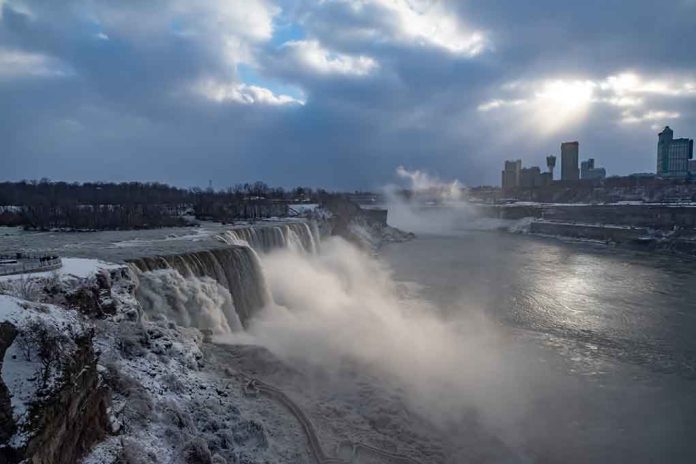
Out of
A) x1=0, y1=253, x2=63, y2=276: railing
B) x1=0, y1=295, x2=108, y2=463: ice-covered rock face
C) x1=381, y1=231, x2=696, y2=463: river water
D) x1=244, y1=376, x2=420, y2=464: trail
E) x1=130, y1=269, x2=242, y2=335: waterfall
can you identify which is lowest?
x1=381, y1=231, x2=696, y2=463: river water

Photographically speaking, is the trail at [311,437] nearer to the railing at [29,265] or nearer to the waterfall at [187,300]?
the waterfall at [187,300]

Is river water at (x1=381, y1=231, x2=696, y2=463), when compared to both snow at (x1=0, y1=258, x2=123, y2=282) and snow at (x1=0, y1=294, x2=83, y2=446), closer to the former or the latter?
snow at (x1=0, y1=294, x2=83, y2=446)

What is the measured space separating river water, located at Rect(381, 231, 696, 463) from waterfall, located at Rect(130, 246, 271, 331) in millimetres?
8236

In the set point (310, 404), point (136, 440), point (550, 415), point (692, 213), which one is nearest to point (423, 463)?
point (310, 404)

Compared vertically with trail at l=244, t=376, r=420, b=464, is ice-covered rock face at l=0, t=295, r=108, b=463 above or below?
above

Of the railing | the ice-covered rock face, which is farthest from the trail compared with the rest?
the railing

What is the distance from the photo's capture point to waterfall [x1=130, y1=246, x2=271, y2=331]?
12250 mm

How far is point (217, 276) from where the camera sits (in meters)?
14.9

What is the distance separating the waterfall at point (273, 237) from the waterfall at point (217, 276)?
122 inches

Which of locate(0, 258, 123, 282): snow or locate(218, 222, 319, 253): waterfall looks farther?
locate(218, 222, 319, 253): waterfall

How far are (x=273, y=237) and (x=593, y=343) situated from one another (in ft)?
57.1

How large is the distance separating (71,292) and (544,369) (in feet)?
41.6

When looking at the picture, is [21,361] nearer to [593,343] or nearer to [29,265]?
[29,265]

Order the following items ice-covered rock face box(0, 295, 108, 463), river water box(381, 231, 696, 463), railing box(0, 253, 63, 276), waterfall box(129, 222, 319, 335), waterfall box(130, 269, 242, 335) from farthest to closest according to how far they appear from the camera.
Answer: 1. waterfall box(129, 222, 319, 335)
2. waterfall box(130, 269, 242, 335)
3. railing box(0, 253, 63, 276)
4. river water box(381, 231, 696, 463)
5. ice-covered rock face box(0, 295, 108, 463)
